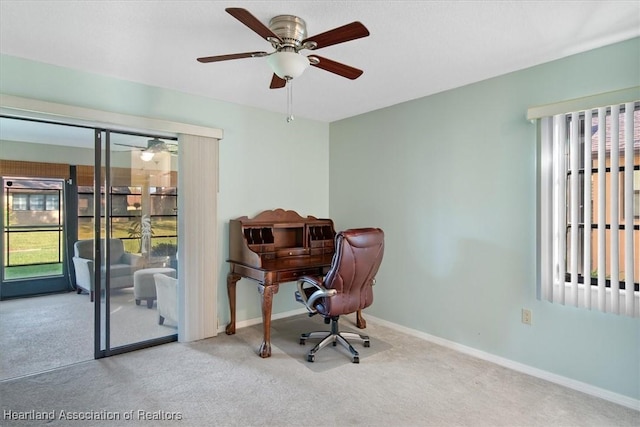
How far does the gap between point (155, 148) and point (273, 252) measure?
1532 millimetres

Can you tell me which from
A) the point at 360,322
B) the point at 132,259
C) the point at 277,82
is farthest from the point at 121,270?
the point at 360,322

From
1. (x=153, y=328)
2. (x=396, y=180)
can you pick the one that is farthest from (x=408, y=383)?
(x=153, y=328)

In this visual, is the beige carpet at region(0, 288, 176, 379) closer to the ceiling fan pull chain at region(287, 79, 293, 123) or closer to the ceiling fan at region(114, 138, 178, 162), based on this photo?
the ceiling fan at region(114, 138, 178, 162)

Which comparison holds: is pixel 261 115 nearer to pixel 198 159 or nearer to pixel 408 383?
pixel 198 159

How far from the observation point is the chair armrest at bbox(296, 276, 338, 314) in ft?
9.32

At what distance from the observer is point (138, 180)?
328cm

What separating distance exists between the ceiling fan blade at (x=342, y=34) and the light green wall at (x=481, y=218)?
5.61 ft

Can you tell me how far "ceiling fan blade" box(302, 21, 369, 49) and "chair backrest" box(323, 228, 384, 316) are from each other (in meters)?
1.39

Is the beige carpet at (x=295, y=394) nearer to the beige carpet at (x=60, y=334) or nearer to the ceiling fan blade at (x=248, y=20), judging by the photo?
the beige carpet at (x=60, y=334)

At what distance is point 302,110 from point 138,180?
1.83 metres

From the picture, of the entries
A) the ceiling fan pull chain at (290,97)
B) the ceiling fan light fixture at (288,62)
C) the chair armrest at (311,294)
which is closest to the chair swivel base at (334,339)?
the chair armrest at (311,294)

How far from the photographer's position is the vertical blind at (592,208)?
221 cm

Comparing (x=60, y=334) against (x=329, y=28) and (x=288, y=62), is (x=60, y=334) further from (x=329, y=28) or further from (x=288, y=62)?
(x=329, y=28)

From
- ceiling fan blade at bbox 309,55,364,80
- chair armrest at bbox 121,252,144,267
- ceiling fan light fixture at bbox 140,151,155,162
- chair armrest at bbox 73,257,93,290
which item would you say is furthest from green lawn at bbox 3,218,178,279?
ceiling fan blade at bbox 309,55,364,80
